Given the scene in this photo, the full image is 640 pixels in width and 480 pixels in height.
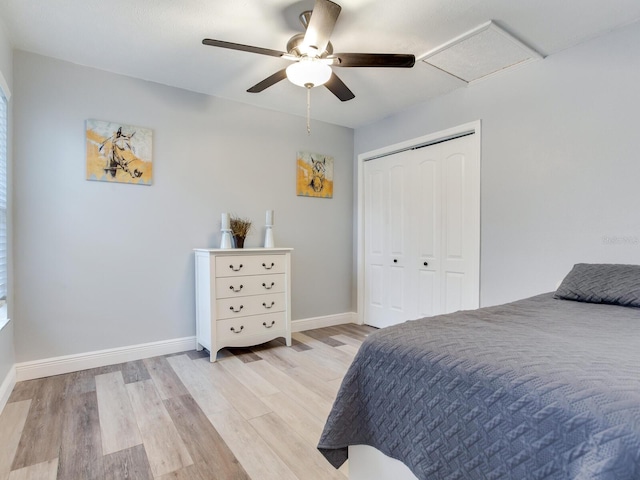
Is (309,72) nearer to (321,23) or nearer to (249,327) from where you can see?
(321,23)

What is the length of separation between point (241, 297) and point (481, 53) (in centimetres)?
261

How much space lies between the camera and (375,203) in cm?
394

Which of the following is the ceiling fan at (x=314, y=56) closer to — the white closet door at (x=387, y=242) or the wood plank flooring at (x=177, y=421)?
the white closet door at (x=387, y=242)

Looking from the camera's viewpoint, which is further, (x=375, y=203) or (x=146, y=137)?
(x=375, y=203)

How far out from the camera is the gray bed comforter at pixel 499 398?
681 millimetres

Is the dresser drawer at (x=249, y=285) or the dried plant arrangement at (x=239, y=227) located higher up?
the dried plant arrangement at (x=239, y=227)

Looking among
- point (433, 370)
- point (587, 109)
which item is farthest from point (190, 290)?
point (587, 109)

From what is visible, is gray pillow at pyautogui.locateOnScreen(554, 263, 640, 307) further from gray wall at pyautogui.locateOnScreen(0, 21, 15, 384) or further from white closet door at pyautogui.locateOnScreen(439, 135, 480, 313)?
gray wall at pyautogui.locateOnScreen(0, 21, 15, 384)

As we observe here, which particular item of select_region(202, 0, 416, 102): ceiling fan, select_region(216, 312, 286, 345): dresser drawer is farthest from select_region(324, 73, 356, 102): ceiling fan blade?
select_region(216, 312, 286, 345): dresser drawer

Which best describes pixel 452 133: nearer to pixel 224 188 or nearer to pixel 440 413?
pixel 224 188

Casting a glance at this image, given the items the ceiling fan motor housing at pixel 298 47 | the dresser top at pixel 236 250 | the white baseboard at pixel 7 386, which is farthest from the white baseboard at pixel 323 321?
the ceiling fan motor housing at pixel 298 47

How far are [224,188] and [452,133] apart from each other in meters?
2.15

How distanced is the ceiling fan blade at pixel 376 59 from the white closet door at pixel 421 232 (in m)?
1.28

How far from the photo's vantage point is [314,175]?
3.86 metres
